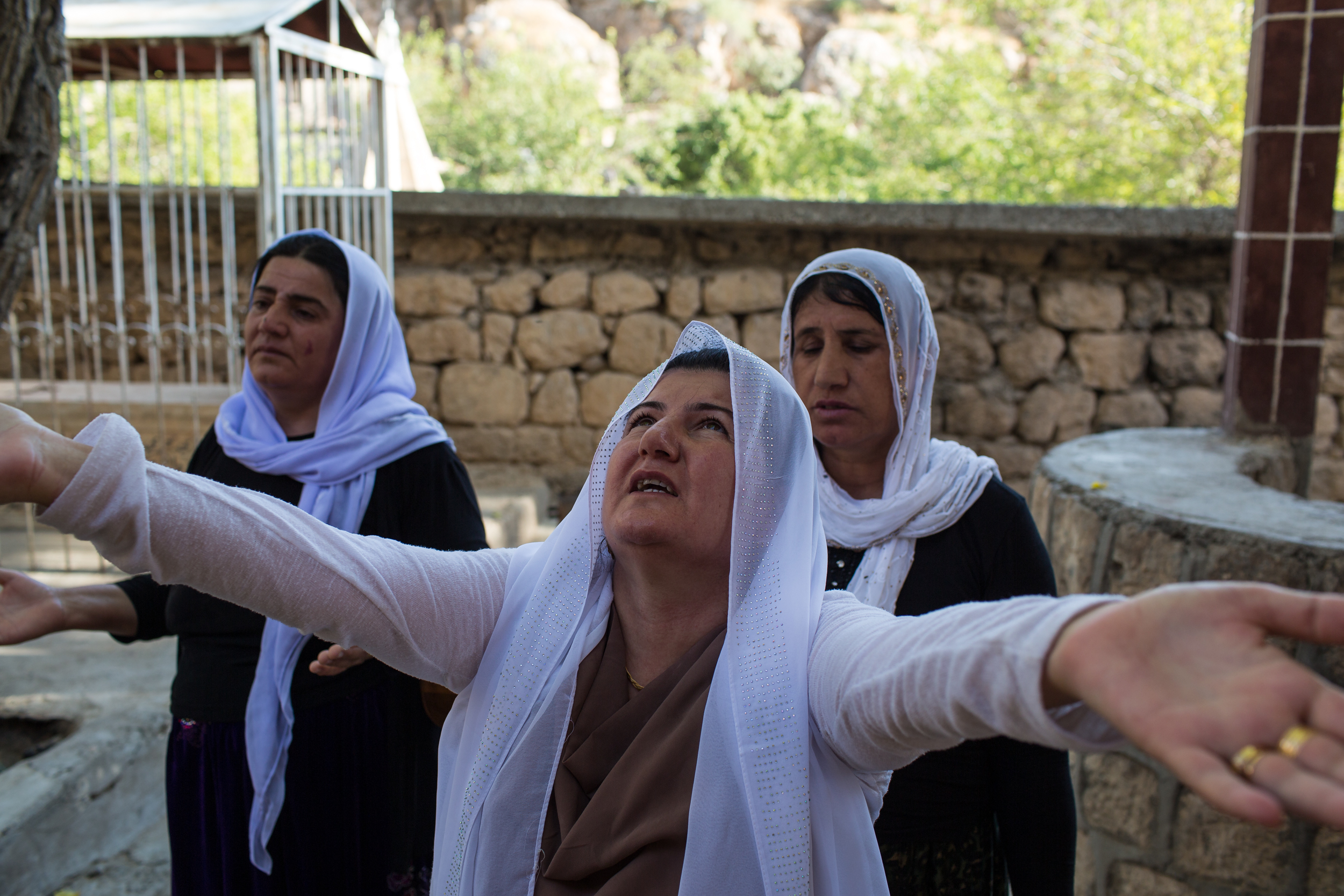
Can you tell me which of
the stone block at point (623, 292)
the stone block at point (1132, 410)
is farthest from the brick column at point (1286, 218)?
the stone block at point (623, 292)

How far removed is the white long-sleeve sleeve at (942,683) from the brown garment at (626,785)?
0.17 metres

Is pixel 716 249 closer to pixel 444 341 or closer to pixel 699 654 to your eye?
pixel 444 341

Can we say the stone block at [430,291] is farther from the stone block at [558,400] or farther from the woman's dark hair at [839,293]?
the woman's dark hair at [839,293]

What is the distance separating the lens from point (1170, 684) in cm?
71

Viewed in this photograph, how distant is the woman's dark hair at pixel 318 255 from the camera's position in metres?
2.19

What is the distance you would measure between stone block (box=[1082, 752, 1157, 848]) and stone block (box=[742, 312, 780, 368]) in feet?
10.8

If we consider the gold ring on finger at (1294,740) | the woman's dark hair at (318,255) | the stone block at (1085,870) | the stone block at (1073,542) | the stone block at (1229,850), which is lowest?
the stone block at (1085,870)

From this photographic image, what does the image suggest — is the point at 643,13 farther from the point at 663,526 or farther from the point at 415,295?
the point at 663,526

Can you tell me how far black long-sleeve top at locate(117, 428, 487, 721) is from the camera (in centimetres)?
194

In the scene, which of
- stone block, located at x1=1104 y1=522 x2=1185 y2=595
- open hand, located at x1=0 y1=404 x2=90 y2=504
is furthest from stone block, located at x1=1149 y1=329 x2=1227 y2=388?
open hand, located at x1=0 y1=404 x2=90 y2=504

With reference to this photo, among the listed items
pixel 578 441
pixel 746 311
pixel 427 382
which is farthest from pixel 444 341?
pixel 746 311

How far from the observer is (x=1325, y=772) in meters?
0.64

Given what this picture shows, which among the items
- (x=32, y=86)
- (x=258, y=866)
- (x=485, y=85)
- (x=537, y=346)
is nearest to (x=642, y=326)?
(x=537, y=346)

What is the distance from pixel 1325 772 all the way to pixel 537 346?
5109 millimetres
